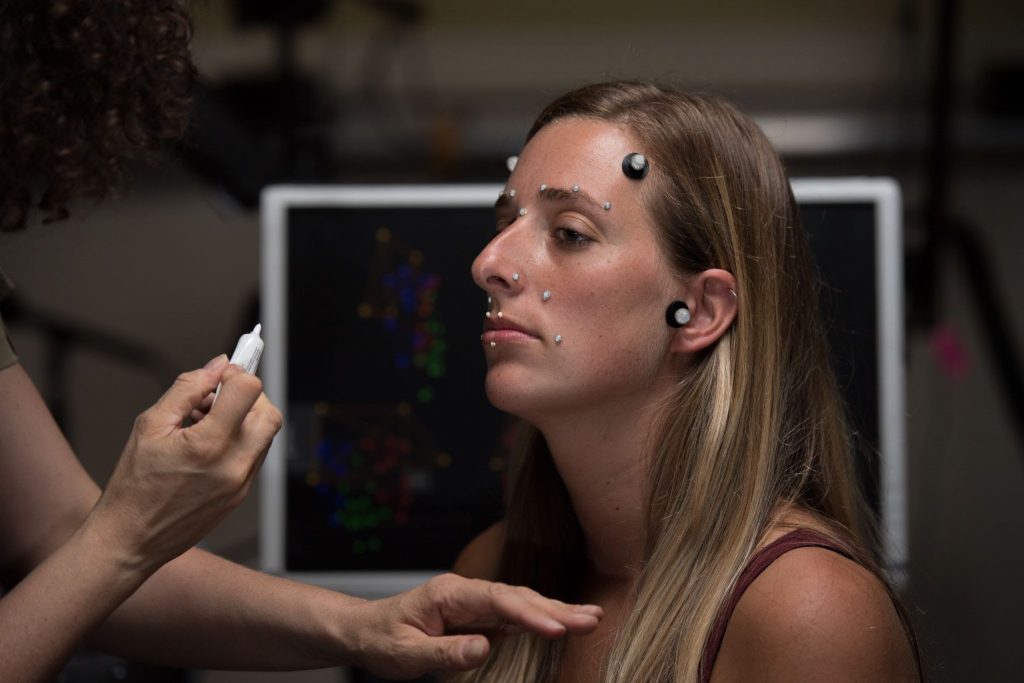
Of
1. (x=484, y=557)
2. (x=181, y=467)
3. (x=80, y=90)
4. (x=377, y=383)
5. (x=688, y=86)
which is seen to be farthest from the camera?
(x=688, y=86)

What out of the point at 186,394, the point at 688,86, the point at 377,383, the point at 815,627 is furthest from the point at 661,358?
the point at 688,86

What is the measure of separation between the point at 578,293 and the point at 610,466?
0.54ft

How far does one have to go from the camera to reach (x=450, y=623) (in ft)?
3.21

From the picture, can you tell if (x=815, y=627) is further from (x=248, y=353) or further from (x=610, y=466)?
(x=248, y=353)

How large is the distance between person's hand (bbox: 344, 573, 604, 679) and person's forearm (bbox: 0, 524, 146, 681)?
22 cm

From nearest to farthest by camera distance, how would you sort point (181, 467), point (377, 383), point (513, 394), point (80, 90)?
1. point (181, 467)
2. point (513, 394)
3. point (80, 90)
4. point (377, 383)

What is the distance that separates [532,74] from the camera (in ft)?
6.65

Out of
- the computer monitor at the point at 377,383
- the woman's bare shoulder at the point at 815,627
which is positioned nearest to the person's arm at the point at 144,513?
the woman's bare shoulder at the point at 815,627

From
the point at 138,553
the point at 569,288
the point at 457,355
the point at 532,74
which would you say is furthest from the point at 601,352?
the point at 532,74

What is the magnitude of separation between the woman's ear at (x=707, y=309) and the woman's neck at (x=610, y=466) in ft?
0.21

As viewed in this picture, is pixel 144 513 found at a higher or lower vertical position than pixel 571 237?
lower

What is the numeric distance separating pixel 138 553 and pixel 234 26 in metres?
1.37

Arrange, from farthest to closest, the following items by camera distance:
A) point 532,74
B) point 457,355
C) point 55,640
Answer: point 532,74 → point 457,355 → point 55,640

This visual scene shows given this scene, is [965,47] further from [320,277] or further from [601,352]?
[601,352]
